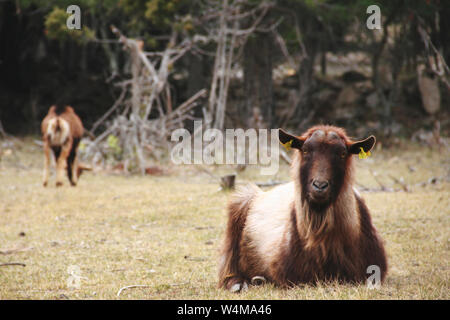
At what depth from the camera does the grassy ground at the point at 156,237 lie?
496cm

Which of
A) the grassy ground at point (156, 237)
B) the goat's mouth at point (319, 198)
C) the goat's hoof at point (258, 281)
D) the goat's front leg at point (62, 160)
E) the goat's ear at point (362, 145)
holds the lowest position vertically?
the grassy ground at point (156, 237)

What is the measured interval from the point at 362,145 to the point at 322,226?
0.72 meters

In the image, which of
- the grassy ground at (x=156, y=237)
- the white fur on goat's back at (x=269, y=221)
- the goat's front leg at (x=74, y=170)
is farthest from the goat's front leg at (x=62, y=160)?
the white fur on goat's back at (x=269, y=221)

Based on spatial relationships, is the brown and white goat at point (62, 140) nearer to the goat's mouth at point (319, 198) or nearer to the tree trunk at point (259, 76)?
the tree trunk at point (259, 76)

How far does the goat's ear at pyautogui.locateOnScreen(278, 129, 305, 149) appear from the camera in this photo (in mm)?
4512

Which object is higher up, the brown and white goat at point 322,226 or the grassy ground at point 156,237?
the brown and white goat at point 322,226

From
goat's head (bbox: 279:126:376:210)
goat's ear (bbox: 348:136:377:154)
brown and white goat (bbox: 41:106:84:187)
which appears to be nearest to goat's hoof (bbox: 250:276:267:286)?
goat's head (bbox: 279:126:376:210)

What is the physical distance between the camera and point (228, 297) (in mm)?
4527

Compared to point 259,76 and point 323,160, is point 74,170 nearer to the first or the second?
point 259,76

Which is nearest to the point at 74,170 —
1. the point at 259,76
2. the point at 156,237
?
the point at 156,237

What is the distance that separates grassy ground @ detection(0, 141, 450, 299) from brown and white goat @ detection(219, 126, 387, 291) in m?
0.16

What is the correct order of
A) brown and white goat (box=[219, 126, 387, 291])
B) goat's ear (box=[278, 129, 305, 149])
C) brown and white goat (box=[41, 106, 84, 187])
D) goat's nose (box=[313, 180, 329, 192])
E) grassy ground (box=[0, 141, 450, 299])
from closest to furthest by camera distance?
goat's nose (box=[313, 180, 329, 192]) → brown and white goat (box=[219, 126, 387, 291]) → goat's ear (box=[278, 129, 305, 149]) → grassy ground (box=[0, 141, 450, 299]) → brown and white goat (box=[41, 106, 84, 187])

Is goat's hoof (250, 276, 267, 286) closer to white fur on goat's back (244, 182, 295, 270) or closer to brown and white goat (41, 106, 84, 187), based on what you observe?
white fur on goat's back (244, 182, 295, 270)

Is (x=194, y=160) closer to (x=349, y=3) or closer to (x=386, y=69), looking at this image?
(x=349, y=3)
